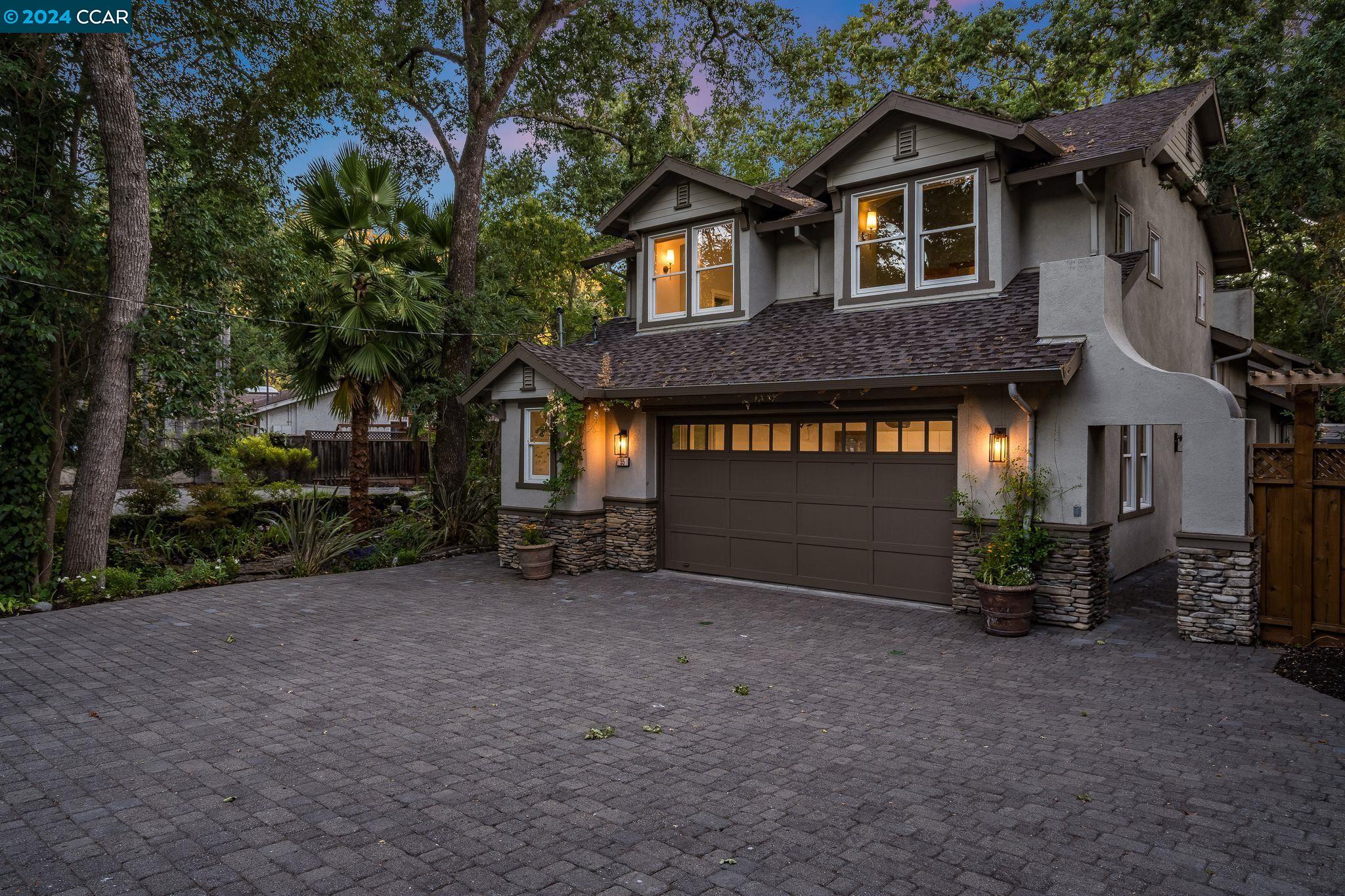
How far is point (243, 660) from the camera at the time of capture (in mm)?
7227

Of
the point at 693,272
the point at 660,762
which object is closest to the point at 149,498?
the point at 693,272

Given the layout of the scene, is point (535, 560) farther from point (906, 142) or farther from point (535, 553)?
point (906, 142)

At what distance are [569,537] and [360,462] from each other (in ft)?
14.5

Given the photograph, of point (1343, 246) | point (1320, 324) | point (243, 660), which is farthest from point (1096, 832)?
point (1320, 324)

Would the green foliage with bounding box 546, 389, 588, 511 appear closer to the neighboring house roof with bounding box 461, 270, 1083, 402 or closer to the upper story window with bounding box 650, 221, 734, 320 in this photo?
the neighboring house roof with bounding box 461, 270, 1083, 402

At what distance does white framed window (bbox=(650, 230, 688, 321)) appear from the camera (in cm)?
1336

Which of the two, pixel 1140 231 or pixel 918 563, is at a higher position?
pixel 1140 231

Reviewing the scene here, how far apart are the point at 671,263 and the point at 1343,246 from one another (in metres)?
13.8

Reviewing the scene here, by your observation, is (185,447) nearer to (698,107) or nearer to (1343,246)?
(698,107)

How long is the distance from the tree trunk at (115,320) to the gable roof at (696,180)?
6866 millimetres

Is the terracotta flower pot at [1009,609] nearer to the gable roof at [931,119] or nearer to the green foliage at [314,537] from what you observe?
the gable roof at [931,119]

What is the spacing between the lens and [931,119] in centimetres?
1025

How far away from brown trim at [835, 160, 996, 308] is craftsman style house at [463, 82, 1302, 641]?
0.04m

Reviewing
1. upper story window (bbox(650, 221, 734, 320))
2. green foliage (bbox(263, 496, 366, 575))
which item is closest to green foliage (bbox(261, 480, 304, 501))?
green foliage (bbox(263, 496, 366, 575))
